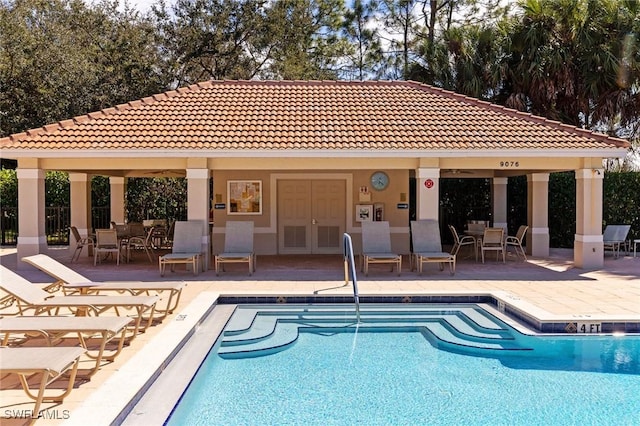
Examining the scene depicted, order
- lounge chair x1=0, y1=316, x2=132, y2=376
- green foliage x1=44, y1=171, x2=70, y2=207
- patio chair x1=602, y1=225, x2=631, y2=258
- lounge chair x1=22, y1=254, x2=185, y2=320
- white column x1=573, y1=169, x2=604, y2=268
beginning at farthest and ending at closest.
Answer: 1. green foliage x1=44, y1=171, x2=70, y2=207
2. patio chair x1=602, y1=225, x2=631, y2=258
3. white column x1=573, y1=169, x2=604, y2=268
4. lounge chair x1=22, y1=254, x2=185, y2=320
5. lounge chair x1=0, y1=316, x2=132, y2=376

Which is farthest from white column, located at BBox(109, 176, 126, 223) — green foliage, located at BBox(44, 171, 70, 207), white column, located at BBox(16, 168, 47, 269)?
white column, located at BBox(16, 168, 47, 269)

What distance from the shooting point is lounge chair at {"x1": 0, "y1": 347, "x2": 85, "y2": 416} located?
4.38m

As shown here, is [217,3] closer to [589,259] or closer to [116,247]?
[116,247]

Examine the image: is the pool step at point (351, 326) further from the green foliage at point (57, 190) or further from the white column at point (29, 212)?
the green foliage at point (57, 190)

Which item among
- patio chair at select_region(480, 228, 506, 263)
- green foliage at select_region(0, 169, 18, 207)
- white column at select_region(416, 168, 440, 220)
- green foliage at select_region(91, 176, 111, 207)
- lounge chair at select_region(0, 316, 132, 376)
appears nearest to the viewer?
lounge chair at select_region(0, 316, 132, 376)

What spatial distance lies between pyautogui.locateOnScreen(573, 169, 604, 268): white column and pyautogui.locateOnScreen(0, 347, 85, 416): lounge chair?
12.6 metres

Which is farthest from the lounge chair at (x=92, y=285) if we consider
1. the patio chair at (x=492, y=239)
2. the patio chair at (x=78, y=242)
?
the patio chair at (x=492, y=239)

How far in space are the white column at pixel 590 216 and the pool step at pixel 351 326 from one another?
5773 millimetres

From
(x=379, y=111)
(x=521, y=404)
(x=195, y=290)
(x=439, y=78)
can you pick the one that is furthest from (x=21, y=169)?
(x=439, y=78)

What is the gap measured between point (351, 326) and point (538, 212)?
10444mm

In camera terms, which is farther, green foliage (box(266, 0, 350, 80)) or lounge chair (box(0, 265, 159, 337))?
green foliage (box(266, 0, 350, 80))

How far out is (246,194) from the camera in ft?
56.4

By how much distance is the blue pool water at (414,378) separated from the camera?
566 cm

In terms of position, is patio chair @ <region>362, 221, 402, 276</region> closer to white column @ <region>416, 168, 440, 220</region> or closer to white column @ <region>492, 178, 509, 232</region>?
white column @ <region>416, 168, 440, 220</region>
